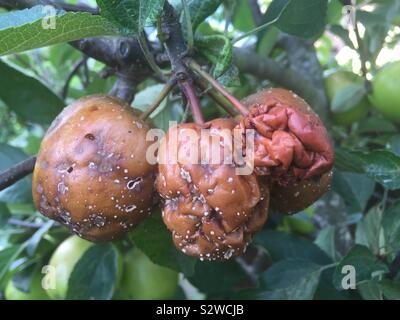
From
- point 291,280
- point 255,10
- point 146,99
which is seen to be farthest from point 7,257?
point 255,10

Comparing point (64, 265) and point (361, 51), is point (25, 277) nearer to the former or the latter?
point (64, 265)

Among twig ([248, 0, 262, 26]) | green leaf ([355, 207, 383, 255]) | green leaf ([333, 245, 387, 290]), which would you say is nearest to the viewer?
green leaf ([333, 245, 387, 290])

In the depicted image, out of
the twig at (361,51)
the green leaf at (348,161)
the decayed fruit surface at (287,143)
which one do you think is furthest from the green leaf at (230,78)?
the twig at (361,51)

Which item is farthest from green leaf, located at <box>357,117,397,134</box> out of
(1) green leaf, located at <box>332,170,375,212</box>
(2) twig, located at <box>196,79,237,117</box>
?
(2) twig, located at <box>196,79,237,117</box>

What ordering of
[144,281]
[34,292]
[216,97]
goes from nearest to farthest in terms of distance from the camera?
[216,97] < [144,281] < [34,292]

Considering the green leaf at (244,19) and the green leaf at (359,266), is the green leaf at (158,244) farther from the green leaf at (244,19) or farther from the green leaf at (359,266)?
the green leaf at (244,19)

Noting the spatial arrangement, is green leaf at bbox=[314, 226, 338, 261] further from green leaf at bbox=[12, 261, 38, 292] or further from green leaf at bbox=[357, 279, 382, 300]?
green leaf at bbox=[12, 261, 38, 292]
